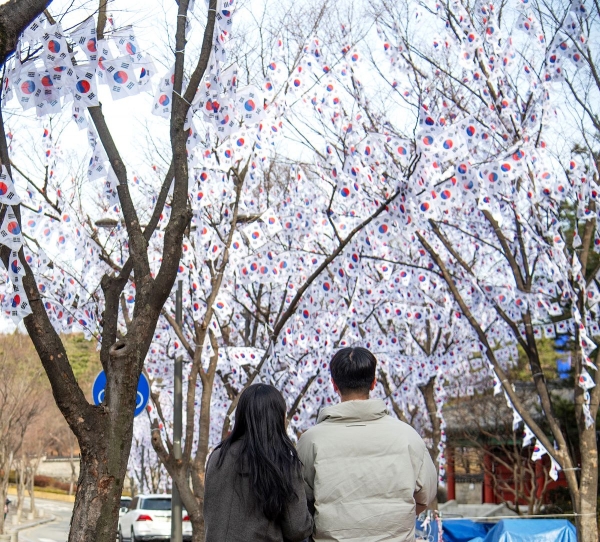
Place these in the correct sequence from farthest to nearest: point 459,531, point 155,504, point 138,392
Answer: point 155,504
point 459,531
point 138,392

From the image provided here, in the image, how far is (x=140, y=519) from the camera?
1964cm

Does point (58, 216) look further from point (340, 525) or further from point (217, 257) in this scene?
point (340, 525)

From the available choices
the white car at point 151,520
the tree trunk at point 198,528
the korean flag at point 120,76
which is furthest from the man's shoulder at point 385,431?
the white car at point 151,520

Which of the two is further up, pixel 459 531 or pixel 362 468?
pixel 362 468

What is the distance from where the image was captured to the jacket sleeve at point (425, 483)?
10.6 feet

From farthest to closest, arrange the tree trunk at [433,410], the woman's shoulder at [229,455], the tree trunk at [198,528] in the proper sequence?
the tree trunk at [433,410]
the tree trunk at [198,528]
the woman's shoulder at [229,455]

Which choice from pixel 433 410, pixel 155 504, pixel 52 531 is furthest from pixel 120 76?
pixel 52 531

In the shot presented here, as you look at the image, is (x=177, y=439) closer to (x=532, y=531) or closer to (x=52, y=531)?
(x=532, y=531)

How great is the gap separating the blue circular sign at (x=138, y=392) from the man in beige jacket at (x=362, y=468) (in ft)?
16.1

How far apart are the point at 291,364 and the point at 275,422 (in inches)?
407

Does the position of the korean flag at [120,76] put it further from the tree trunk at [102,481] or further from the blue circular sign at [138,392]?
the blue circular sign at [138,392]

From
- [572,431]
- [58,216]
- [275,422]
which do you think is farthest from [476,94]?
[572,431]

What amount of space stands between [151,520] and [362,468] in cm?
1771

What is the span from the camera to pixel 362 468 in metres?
3.15
